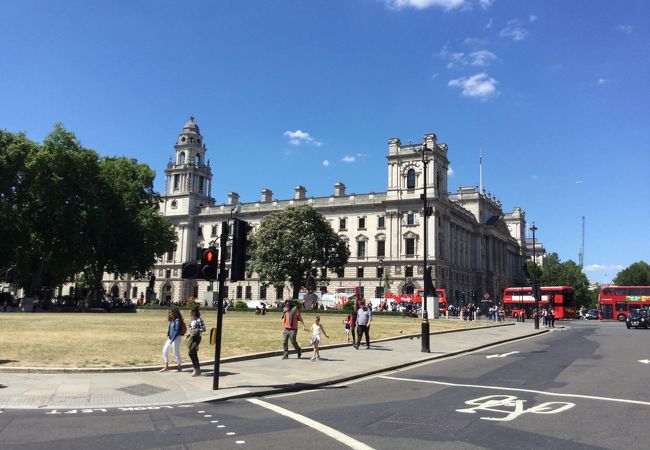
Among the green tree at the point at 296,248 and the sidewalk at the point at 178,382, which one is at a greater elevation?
the green tree at the point at 296,248

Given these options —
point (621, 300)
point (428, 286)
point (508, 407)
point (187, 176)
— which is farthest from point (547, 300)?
point (187, 176)

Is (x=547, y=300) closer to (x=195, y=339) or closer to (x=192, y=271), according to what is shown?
(x=195, y=339)

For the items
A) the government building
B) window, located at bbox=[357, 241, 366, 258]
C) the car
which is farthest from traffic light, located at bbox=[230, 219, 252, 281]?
window, located at bbox=[357, 241, 366, 258]

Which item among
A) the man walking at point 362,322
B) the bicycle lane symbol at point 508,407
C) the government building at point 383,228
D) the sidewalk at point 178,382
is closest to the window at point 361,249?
the government building at point 383,228

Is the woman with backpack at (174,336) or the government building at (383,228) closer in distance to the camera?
the woman with backpack at (174,336)

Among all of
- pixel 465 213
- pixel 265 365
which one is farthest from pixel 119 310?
pixel 465 213

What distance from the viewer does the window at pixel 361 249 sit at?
3625 inches

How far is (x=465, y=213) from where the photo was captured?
101 m

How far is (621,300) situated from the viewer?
2486 inches

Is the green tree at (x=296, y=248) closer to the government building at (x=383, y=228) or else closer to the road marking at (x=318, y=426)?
the government building at (x=383, y=228)

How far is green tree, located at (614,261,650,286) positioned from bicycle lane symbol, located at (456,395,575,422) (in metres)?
138

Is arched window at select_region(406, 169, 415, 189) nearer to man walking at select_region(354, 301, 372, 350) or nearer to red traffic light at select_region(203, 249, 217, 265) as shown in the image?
man walking at select_region(354, 301, 372, 350)

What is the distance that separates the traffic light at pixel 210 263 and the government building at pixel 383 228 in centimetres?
6348

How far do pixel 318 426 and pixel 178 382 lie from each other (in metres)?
5.39
